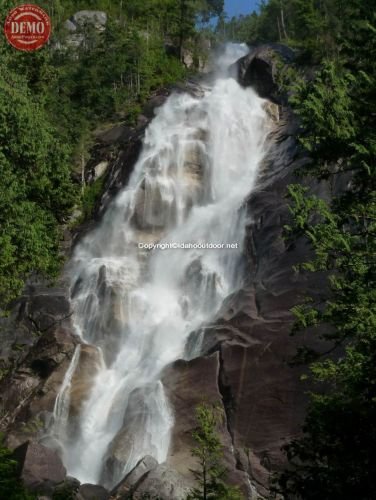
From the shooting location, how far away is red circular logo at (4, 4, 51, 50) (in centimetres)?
2022

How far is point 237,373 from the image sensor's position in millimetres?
18500

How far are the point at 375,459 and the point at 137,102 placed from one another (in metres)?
42.0

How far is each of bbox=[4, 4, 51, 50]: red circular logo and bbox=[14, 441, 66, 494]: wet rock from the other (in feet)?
43.9

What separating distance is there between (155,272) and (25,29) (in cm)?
1251

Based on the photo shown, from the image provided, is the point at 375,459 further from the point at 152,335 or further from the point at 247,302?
the point at 152,335

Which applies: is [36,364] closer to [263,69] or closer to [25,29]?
[25,29]

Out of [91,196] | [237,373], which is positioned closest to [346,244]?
[237,373]

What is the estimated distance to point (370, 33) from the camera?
9.48m

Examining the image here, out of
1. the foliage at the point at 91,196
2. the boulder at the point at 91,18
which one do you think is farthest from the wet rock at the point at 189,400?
the boulder at the point at 91,18

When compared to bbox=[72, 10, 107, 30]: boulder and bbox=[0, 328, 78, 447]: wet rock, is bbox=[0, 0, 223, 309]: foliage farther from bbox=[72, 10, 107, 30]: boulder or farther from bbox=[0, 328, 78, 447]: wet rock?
bbox=[0, 328, 78, 447]: wet rock

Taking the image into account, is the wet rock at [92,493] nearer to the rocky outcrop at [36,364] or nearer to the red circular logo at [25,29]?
the rocky outcrop at [36,364]

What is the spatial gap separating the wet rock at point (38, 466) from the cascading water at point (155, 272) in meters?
1.75

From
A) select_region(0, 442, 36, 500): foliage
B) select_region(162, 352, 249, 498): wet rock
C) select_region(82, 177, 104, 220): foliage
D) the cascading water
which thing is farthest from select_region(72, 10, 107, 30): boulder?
select_region(0, 442, 36, 500): foliage

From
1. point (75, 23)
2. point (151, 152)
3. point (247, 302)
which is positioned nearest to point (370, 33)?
point (247, 302)
